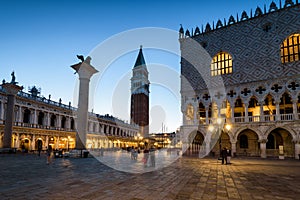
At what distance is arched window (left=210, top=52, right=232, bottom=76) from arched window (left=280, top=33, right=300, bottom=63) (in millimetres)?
6368

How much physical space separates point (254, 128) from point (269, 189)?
65.4 ft


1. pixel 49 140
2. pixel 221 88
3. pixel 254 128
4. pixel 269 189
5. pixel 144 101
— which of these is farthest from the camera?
pixel 144 101

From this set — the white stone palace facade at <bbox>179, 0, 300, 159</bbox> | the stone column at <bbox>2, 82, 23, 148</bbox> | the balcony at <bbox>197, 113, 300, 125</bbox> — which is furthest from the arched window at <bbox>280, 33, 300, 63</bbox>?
Answer: the stone column at <bbox>2, 82, 23, 148</bbox>

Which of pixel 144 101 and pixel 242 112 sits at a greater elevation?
pixel 144 101

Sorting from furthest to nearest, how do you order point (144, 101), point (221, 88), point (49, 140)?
point (144, 101)
point (49, 140)
point (221, 88)

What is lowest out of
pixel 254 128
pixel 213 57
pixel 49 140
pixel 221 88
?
pixel 49 140

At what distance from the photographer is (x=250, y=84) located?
27.2 meters

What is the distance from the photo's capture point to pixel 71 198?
598 centimetres

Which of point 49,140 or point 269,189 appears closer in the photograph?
point 269,189

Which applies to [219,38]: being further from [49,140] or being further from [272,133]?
[49,140]

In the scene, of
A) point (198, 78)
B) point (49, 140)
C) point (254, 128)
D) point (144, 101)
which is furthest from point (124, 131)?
point (254, 128)

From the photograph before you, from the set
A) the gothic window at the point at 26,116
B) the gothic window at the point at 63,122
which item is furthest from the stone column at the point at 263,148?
the gothic window at the point at 63,122

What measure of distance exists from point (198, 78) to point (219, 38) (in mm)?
6620

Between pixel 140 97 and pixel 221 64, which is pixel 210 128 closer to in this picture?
pixel 221 64
